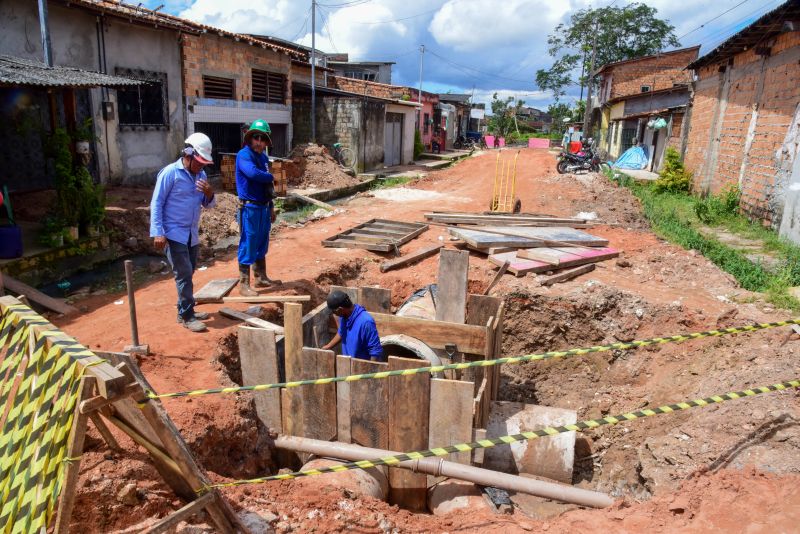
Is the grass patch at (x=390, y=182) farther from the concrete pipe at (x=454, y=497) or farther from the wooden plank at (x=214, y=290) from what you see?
the concrete pipe at (x=454, y=497)

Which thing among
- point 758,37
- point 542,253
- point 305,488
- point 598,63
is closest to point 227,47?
point 542,253

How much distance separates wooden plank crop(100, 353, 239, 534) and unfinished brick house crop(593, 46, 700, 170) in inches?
972

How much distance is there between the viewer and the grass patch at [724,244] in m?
7.40

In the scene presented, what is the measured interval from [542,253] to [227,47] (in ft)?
36.9

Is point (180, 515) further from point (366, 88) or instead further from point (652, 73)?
point (652, 73)

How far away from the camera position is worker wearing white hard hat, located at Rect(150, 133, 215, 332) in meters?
5.07

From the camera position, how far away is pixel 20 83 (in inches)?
264

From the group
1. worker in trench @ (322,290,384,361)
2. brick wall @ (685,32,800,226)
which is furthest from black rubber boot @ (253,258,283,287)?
brick wall @ (685,32,800,226)

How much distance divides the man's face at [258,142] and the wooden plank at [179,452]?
3.93m

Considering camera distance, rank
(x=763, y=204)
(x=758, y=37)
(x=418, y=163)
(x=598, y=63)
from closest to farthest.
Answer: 1. (x=763, y=204)
2. (x=758, y=37)
3. (x=418, y=163)
4. (x=598, y=63)

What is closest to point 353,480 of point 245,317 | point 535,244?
point 245,317

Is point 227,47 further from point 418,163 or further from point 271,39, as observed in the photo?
point 418,163

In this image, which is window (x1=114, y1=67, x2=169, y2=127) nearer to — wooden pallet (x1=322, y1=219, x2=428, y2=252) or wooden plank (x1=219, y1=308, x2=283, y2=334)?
wooden pallet (x1=322, y1=219, x2=428, y2=252)

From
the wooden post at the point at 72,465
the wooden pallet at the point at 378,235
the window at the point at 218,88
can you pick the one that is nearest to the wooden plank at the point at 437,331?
the wooden pallet at the point at 378,235
